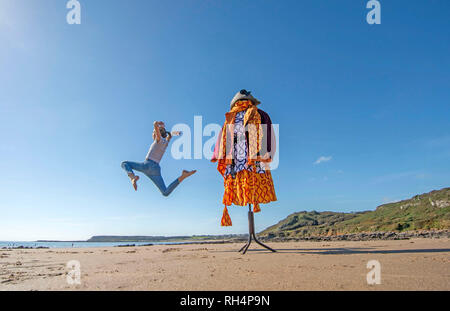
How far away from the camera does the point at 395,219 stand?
45.8 feet

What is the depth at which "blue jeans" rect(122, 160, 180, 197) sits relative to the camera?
7.25 meters

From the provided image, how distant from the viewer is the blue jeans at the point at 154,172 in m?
7.25

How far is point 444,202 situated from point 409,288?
49.1 ft

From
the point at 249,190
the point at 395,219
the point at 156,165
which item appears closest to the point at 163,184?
the point at 156,165

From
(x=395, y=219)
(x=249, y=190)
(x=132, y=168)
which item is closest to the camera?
(x=249, y=190)

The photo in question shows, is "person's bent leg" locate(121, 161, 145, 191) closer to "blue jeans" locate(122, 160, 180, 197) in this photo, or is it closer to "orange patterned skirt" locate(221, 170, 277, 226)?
"blue jeans" locate(122, 160, 180, 197)

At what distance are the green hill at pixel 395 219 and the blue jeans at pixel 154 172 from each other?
455 inches

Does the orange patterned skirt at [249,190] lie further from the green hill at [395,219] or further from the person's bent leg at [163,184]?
the green hill at [395,219]

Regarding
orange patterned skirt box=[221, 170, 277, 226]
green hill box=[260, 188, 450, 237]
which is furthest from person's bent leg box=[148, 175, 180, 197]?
green hill box=[260, 188, 450, 237]

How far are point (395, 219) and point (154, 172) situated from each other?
46.6ft

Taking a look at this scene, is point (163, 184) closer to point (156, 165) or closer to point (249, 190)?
point (156, 165)

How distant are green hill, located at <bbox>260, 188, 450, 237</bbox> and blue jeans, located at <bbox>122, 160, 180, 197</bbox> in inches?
455
